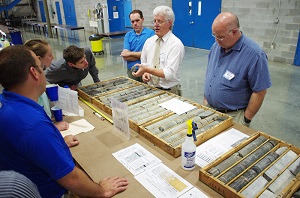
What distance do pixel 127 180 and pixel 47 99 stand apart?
3.78 ft

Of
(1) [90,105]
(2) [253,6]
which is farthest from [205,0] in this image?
(1) [90,105]

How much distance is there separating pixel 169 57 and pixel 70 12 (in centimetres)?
1478

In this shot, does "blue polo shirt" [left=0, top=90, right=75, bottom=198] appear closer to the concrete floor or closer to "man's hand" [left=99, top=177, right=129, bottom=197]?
"man's hand" [left=99, top=177, right=129, bottom=197]

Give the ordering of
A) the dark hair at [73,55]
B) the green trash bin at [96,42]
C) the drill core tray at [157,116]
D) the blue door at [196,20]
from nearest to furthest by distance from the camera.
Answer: the drill core tray at [157,116]
the dark hair at [73,55]
the blue door at [196,20]
the green trash bin at [96,42]

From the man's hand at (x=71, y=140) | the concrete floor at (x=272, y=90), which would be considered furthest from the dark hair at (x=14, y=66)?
the concrete floor at (x=272, y=90)

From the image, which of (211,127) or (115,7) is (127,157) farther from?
(115,7)

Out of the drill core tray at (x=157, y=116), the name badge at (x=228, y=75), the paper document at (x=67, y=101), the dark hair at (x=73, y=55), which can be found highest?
the dark hair at (x=73, y=55)

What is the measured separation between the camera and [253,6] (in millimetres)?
6230

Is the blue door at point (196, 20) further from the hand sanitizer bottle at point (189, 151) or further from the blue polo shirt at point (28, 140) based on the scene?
the blue polo shirt at point (28, 140)

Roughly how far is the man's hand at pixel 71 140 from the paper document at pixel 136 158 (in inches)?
13.4

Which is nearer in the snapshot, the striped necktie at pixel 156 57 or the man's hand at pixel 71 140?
the man's hand at pixel 71 140

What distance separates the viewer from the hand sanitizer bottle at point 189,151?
125 centimetres

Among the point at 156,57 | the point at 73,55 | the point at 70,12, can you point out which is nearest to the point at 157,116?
the point at 156,57

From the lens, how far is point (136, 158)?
151 cm
